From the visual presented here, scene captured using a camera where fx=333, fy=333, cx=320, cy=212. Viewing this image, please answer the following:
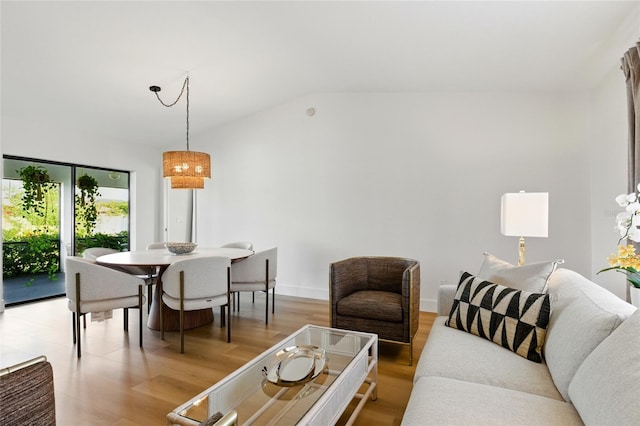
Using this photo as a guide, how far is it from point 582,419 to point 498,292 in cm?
88

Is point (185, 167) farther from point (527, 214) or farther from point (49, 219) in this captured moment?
point (527, 214)

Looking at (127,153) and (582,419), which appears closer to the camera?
(582,419)

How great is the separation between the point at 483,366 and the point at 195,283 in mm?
2350

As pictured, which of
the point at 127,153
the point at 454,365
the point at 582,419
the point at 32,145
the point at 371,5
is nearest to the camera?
the point at 582,419

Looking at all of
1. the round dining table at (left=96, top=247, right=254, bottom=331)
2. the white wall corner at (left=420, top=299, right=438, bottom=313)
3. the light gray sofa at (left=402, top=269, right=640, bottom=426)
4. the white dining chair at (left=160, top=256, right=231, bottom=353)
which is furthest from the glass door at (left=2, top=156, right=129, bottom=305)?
the light gray sofa at (left=402, top=269, right=640, bottom=426)

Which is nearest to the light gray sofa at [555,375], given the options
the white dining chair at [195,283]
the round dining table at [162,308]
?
the white dining chair at [195,283]

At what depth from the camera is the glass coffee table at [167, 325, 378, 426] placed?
4.54ft

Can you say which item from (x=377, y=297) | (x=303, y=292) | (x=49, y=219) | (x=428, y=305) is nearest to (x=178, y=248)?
(x=303, y=292)

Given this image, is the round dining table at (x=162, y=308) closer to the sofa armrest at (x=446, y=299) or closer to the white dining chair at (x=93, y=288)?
the white dining chair at (x=93, y=288)

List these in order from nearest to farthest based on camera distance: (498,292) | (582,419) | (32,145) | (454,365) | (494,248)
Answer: (582,419)
(454,365)
(498,292)
(494,248)
(32,145)

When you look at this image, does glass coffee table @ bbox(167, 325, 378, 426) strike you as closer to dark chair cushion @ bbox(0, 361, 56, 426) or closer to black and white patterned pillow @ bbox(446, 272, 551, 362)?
dark chair cushion @ bbox(0, 361, 56, 426)

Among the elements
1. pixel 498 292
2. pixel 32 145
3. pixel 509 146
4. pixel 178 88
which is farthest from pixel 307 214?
pixel 32 145

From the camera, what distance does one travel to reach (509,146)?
3.79 metres

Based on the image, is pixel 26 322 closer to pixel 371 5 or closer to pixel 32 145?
pixel 32 145
